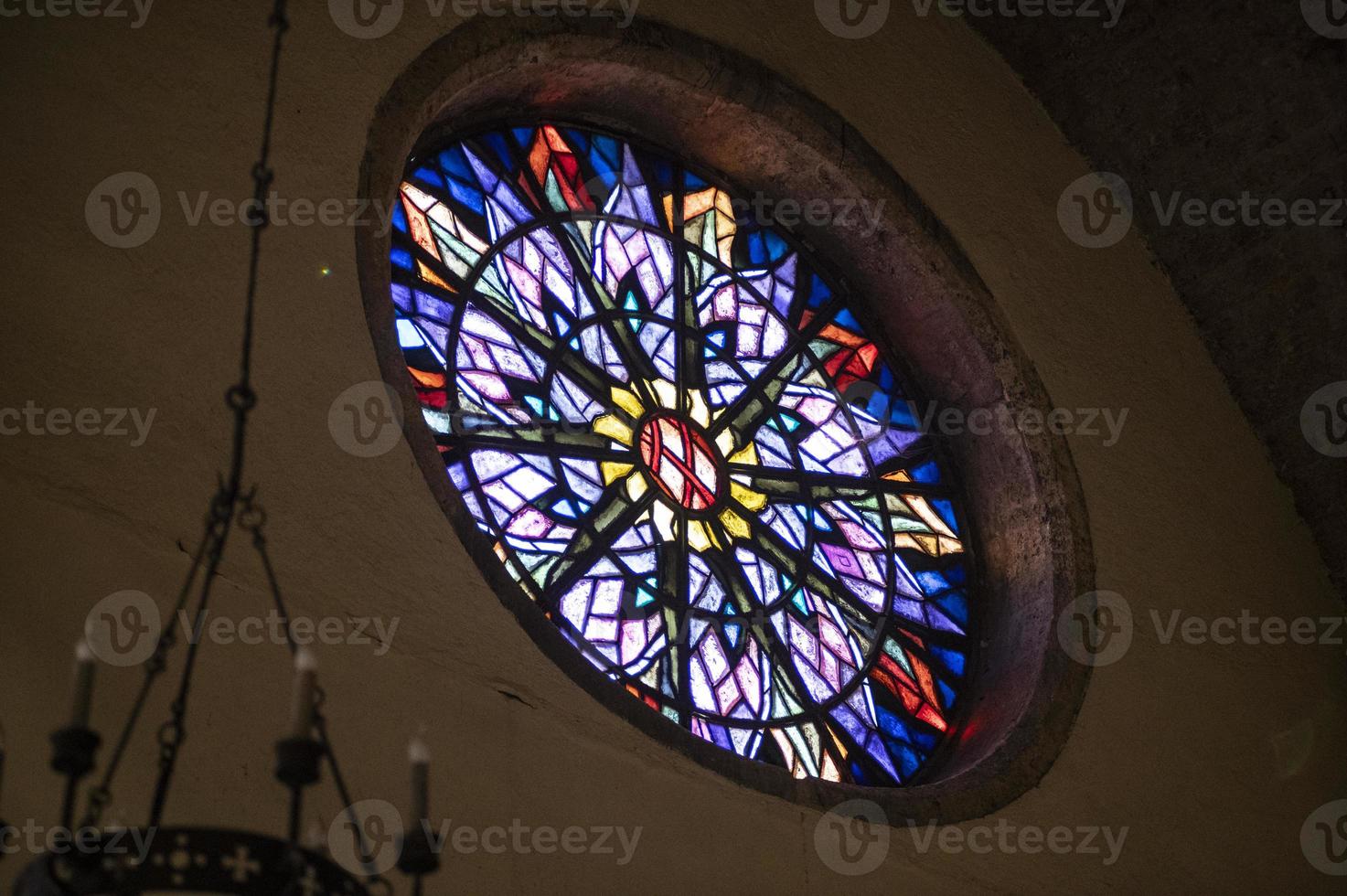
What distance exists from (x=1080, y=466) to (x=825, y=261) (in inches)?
41.8

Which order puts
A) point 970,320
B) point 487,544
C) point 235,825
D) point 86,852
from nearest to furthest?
point 86,852
point 235,825
point 487,544
point 970,320

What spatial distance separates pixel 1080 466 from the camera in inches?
226

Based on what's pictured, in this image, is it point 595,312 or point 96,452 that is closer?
point 96,452

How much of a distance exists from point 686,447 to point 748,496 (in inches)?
9.1

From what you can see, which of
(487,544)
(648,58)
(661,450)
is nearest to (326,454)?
(487,544)

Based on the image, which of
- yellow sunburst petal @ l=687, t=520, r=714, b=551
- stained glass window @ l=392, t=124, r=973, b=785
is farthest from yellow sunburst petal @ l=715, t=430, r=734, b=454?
yellow sunburst petal @ l=687, t=520, r=714, b=551

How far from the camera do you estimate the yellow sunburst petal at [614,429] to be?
4.95 m

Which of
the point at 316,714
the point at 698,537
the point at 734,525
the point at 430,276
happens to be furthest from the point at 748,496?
the point at 316,714

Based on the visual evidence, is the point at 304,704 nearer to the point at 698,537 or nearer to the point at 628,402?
the point at 698,537

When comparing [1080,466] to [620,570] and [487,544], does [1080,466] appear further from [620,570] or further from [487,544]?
[487,544]

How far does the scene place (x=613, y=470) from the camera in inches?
192

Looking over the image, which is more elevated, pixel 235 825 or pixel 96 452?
pixel 96 452

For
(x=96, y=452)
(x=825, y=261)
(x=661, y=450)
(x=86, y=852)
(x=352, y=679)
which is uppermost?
(x=825, y=261)

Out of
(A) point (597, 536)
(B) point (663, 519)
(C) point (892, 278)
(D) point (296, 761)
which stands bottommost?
(D) point (296, 761)
